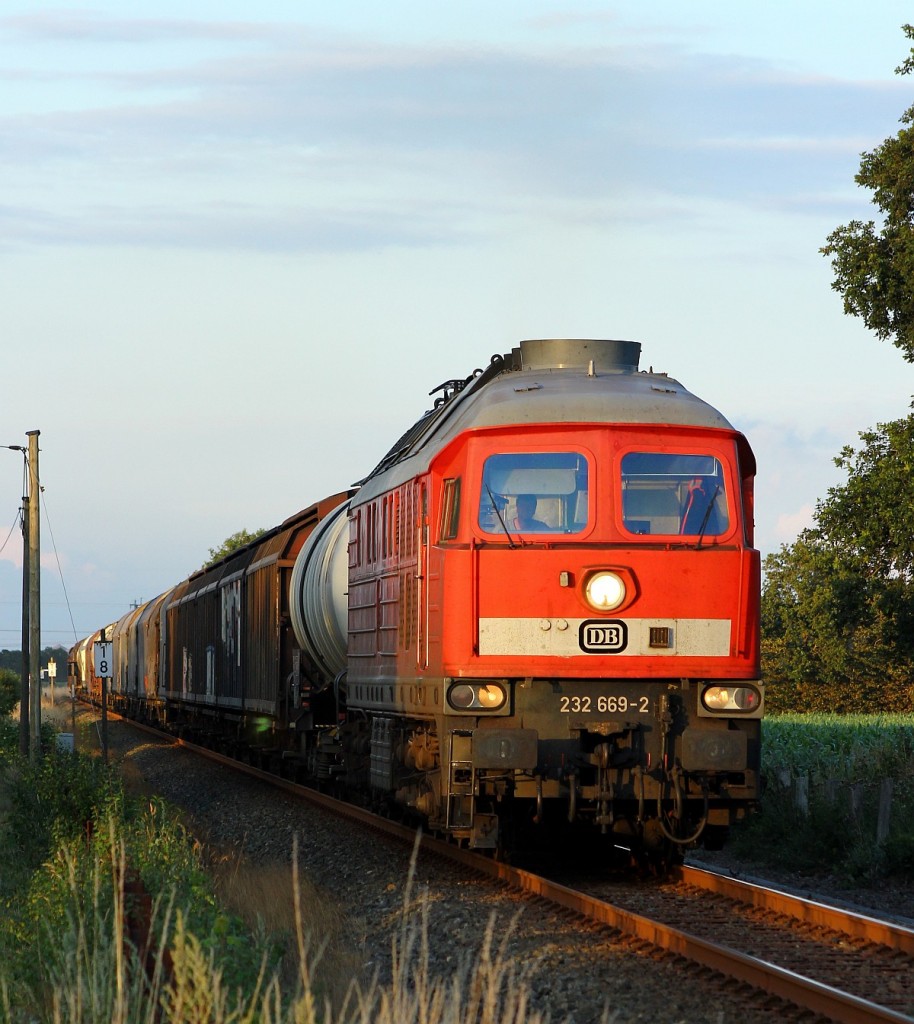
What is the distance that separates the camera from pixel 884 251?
2545 cm

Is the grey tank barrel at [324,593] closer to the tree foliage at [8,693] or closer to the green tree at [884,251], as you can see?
the green tree at [884,251]

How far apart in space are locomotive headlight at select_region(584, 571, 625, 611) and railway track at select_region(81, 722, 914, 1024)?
2.10 m

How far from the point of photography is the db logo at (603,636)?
11.7 m

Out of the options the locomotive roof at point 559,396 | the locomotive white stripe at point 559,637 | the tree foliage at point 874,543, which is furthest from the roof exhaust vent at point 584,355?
the tree foliage at point 874,543

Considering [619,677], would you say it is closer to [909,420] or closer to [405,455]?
[405,455]

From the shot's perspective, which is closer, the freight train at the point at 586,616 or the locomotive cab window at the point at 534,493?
the freight train at the point at 586,616

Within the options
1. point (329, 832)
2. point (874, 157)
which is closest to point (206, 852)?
point (329, 832)

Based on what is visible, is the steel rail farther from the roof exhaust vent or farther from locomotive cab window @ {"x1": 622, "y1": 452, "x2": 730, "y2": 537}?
Result: the roof exhaust vent

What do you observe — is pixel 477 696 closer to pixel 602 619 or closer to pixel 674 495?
pixel 602 619

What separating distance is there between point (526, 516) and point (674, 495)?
116 cm

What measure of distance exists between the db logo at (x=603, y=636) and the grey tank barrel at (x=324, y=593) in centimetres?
619

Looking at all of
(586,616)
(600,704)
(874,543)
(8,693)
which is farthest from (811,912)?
(8,693)

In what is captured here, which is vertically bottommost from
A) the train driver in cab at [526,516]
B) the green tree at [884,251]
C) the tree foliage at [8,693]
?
the tree foliage at [8,693]

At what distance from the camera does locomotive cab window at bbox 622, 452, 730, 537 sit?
11938 millimetres
